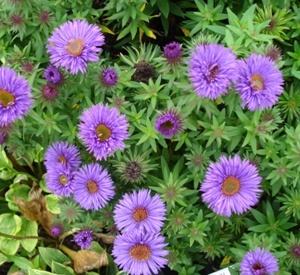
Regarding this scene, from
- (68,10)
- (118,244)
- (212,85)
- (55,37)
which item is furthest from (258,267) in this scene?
(68,10)

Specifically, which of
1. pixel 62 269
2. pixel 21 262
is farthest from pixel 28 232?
pixel 62 269

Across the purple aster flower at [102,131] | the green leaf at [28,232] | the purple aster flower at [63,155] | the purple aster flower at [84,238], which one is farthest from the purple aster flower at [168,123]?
the green leaf at [28,232]

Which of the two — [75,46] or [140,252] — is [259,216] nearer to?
[140,252]

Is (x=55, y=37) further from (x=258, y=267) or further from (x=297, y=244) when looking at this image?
(x=297, y=244)

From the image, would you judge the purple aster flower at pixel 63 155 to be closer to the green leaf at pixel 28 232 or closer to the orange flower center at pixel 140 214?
the orange flower center at pixel 140 214

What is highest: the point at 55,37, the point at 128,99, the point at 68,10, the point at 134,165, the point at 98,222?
the point at 68,10

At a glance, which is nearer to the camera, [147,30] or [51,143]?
[51,143]

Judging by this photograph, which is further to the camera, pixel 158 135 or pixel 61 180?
pixel 158 135
